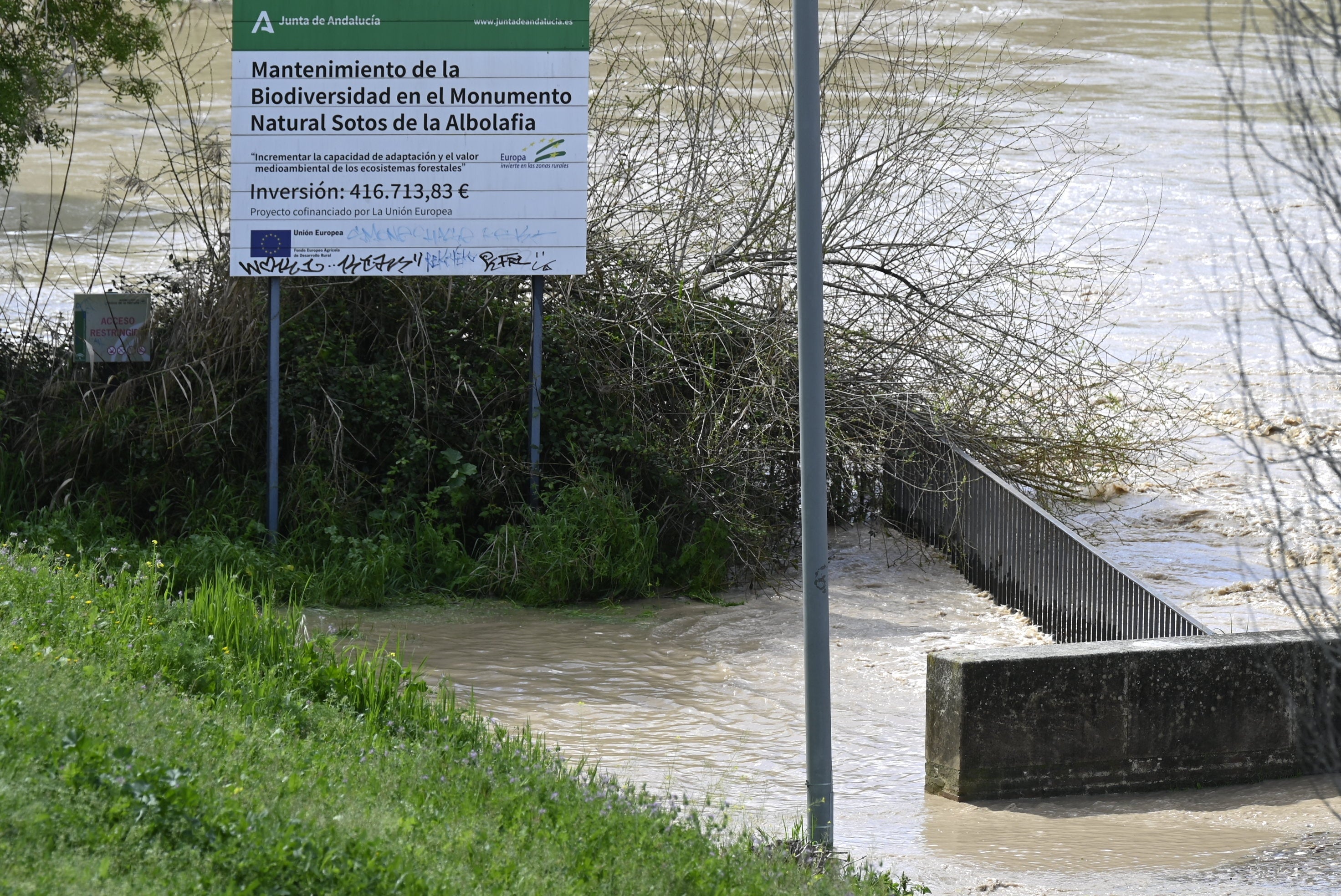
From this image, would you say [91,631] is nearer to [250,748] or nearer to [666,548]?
[250,748]

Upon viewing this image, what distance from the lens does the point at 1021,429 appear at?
34.3ft

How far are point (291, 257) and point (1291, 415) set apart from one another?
30.3 ft

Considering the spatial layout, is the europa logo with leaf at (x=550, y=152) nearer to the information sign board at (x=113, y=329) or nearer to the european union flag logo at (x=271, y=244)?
the european union flag logo at (x=271, y=244)

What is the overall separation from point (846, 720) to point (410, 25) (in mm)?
5073

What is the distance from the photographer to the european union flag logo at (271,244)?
9023mm

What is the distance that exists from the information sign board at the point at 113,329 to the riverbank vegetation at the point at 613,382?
159 millimetres

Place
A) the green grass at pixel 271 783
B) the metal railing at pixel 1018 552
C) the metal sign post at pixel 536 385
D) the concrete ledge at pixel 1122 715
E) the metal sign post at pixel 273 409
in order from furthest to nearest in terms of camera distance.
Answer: the metal sign post at pixel 536 385 < the metal sign post at pixel 273 409 < the metal railing at pixel 1018 552 < the concrete ledge at pixel 1122 715 < the green grass at pixel 271 783

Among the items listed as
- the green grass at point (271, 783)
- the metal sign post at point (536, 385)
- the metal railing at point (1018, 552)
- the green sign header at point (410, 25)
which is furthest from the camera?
the metal sign post at point (536, 385)

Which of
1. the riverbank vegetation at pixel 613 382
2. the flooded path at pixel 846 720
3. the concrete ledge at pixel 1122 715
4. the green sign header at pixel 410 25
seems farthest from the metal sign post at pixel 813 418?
the green sign header at pixel 410 25

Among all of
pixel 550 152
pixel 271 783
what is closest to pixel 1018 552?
pixel 550 152

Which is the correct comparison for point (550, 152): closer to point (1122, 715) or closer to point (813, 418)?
point (813, 418)

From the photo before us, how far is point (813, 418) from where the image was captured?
482 centimetres

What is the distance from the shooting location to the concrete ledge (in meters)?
6.14

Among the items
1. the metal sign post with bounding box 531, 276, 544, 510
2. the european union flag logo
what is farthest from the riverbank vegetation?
the european union flag logo
